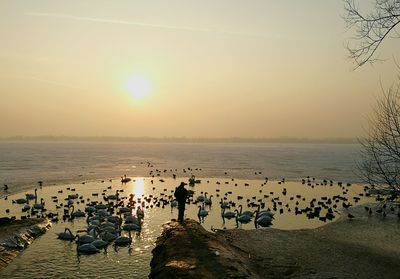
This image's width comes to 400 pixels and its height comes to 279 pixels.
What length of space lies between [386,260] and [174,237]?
14099mm

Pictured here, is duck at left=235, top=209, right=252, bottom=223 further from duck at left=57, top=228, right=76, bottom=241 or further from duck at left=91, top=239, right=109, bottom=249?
duck at left=57, top=228, right=76, bottom=241

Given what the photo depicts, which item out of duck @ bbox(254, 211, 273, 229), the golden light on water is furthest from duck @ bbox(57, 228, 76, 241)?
the golden light on water

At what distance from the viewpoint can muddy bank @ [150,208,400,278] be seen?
19.0 metres

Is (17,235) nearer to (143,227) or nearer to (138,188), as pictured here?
(143,227)

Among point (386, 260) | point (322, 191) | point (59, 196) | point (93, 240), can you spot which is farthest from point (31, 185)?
point (386, 260)

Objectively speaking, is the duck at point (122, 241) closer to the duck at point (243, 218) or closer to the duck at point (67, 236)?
the duck at point (67, 236)

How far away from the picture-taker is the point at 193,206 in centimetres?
4856

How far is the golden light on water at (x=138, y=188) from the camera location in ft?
197

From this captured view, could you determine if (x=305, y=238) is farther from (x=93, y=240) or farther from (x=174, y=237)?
(x=93, y=240)

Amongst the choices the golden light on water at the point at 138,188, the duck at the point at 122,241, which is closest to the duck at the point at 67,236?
the duck at the point at 122,241

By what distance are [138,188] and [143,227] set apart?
31.4 metres

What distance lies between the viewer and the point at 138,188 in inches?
2623

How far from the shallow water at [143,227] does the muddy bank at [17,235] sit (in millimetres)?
592

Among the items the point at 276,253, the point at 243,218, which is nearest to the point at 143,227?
the point at 243,218
